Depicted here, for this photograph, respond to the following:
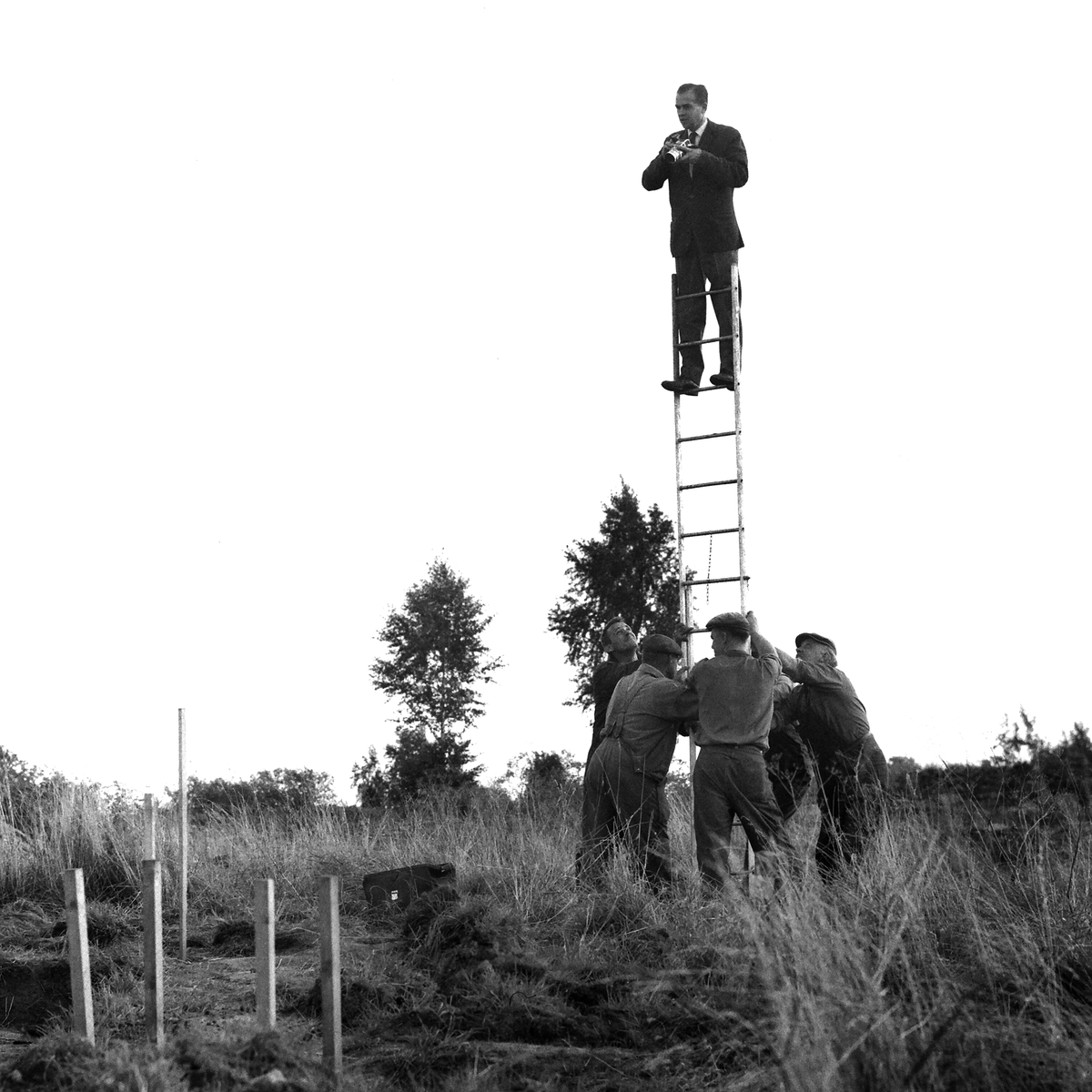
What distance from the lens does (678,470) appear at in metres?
9.75

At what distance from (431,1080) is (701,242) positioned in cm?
665

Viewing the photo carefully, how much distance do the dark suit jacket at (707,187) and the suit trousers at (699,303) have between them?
74 millimetres

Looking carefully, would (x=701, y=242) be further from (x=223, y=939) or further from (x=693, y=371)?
(x=223, y=939)

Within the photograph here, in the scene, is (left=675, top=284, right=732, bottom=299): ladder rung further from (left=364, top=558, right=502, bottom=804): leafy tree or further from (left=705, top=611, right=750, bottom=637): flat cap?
(left=364, top=558, right=502, bottom=804): leafy tree

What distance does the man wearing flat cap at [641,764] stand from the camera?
27.6 feet

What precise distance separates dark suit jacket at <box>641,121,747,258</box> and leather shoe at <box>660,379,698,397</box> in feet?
3.44

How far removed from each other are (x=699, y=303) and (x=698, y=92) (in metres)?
1.69

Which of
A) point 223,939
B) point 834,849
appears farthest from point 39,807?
point 834,849

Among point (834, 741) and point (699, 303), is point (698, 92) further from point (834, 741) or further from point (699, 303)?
point (834, 741)

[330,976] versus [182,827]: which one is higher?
[182,827]

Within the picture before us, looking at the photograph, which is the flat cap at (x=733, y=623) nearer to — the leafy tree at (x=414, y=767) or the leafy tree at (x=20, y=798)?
the leafy tree at (x=20, y=798)

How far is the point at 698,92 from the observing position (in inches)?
408

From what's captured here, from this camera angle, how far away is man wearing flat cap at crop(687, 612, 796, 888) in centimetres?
787

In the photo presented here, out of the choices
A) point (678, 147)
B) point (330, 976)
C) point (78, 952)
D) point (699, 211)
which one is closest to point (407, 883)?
point (78, 952)
